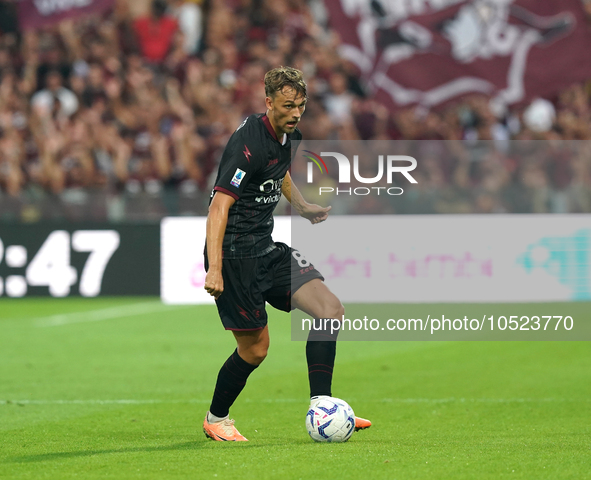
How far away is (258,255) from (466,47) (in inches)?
383

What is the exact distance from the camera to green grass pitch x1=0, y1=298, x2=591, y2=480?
16.3ft

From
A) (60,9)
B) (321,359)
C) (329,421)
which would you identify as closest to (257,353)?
(321,359)

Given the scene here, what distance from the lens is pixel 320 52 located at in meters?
16.9

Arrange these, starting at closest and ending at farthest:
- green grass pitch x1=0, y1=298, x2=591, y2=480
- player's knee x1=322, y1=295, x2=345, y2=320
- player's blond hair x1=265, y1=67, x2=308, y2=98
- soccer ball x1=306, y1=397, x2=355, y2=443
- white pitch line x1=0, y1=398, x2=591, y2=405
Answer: green grass pitch x1=0, y1=298, x2=591, y2=480
player's blond hair x1=265, y1=67, x2=308, y2=98
soccer ball x1=306, y1=397, x2=355, y2=443
player's knee x1=322, y1=295, x2=345, y2=320
white pitch line x1=0, y1=398, x2=591, y2=405

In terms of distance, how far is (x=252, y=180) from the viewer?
5.74 m

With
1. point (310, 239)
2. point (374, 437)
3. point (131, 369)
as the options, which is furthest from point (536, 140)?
point (374, 437)

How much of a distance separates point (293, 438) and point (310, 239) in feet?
21.3

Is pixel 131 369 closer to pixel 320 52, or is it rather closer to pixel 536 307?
pixel 536 307

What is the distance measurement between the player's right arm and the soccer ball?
869mm

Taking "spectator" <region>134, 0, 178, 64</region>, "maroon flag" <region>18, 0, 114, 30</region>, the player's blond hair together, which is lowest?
the player's blond hair

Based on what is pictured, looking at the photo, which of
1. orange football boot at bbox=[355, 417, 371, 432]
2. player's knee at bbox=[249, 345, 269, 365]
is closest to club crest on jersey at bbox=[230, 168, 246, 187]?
player's knee at bbox=[249, 345, 269, 365]

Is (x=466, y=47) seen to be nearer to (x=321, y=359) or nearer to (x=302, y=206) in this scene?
(x=302, y=206)

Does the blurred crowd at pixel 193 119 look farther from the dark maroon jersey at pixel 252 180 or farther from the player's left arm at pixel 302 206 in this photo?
the dark maroon jersey at pixel 252 180

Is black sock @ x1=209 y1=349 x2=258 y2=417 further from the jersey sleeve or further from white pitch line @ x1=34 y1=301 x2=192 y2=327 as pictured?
white pitch line @ x1=34 y1=301 x2=192 y2=327
